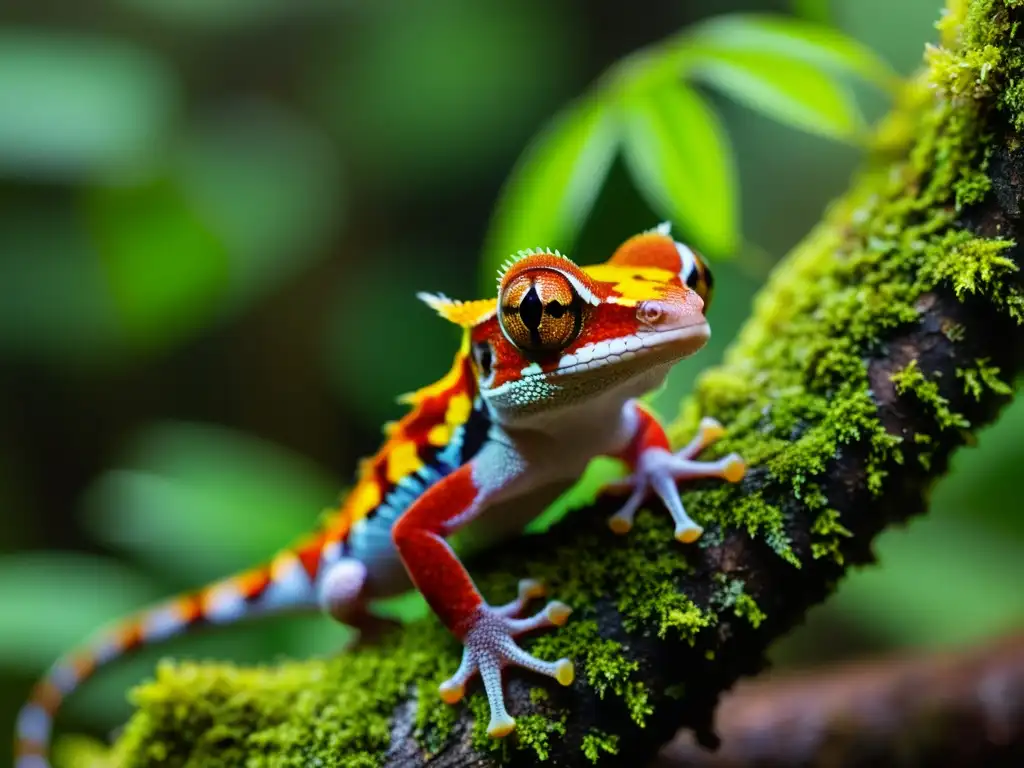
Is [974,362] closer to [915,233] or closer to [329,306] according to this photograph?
[915,233]

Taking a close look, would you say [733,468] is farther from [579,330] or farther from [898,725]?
[898,725]

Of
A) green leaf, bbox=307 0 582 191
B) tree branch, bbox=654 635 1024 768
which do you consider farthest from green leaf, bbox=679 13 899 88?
green leaf, bbox=307 0 582 191

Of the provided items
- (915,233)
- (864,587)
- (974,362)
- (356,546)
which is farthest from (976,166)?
(864,587)

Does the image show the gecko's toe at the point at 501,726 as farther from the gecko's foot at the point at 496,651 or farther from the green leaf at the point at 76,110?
the green leaf at the point at 76,110

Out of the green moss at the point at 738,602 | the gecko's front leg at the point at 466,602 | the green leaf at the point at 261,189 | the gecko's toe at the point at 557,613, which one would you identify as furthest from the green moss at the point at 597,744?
the green leaf at the point at 261,189

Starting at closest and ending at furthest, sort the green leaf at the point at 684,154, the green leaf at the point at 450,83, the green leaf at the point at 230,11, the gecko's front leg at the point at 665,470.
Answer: the gecko's front leg at the point at 665,470 < the green leaf at the point at 684,154 < the green leaf at the point at 230,11 < the green leaf at the point at 450,83

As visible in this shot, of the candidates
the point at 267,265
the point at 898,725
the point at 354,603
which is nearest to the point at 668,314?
the point at 354,603
